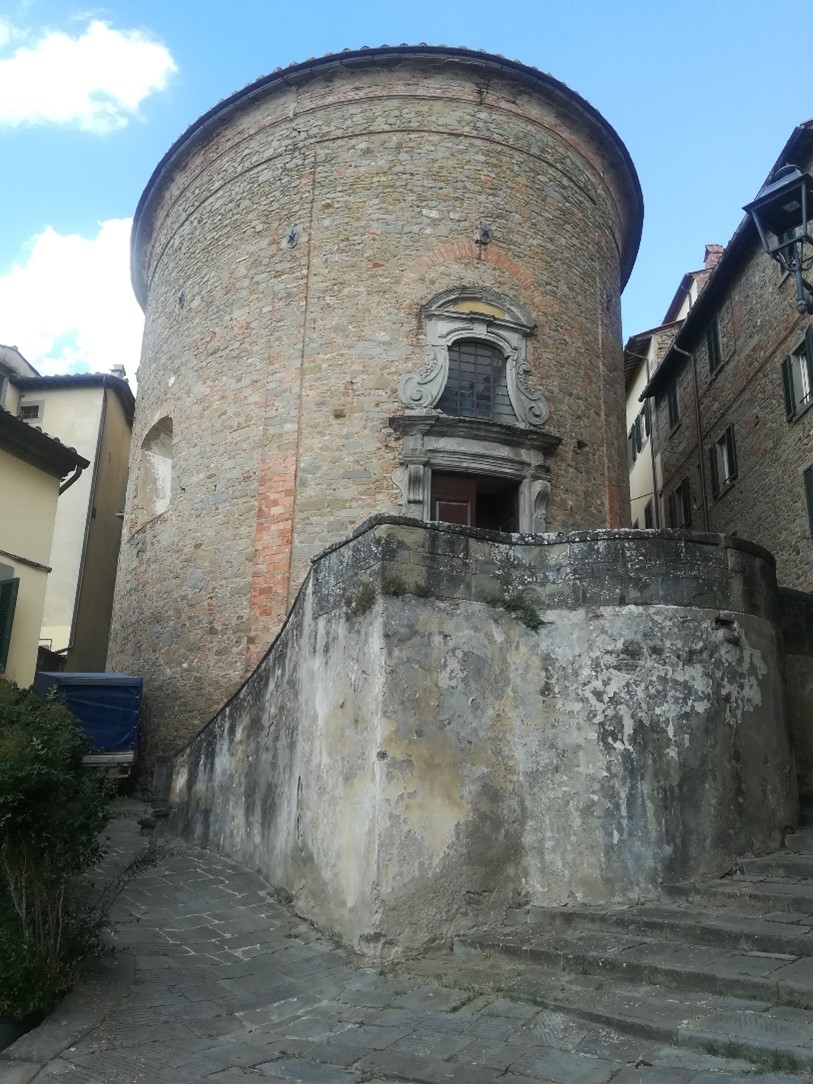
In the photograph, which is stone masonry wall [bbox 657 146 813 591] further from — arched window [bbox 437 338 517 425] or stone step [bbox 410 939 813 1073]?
stone step [bbox 410 939 813 1073]

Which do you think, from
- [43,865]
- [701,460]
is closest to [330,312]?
[43,865]

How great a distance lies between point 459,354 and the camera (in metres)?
13.6

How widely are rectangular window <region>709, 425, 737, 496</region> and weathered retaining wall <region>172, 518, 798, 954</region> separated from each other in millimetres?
12006

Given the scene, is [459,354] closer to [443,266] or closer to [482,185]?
[443,266]

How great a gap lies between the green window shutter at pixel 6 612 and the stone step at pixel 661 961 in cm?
680

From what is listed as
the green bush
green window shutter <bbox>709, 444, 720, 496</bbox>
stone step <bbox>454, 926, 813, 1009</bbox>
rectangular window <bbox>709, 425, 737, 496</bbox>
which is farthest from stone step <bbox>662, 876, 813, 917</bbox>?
green window shutter <bbox>709, 444, 720, 496</bbox>

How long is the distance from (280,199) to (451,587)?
9.99 meters

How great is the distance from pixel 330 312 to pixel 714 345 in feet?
32.3

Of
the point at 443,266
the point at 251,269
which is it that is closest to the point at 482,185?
the point at 443,266

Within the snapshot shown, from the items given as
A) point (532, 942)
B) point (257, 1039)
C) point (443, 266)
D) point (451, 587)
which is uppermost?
point (443, 266)

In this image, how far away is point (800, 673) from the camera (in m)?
8.63

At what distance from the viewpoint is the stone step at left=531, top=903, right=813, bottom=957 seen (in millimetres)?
4910

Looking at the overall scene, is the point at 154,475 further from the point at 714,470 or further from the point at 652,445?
the point at 652,445

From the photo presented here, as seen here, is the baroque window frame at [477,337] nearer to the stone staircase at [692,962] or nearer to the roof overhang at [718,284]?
the roof overhang at [718,284]
